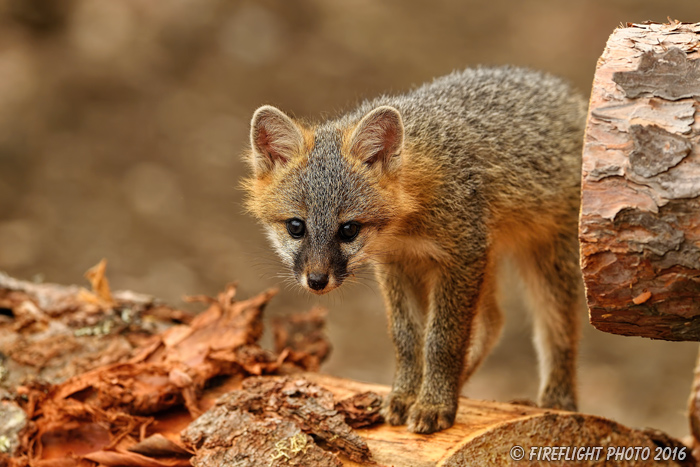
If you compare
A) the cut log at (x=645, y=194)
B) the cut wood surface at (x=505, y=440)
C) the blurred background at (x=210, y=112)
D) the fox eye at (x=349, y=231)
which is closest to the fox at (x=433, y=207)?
the fox eye at (x=349, y=231)

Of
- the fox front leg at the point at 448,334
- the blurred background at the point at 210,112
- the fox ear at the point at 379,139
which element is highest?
the blurred background at the point at 210,112

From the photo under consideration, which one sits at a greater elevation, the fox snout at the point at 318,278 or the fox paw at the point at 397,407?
the fox snout at the point at 318,278

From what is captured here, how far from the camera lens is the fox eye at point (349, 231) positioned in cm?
446

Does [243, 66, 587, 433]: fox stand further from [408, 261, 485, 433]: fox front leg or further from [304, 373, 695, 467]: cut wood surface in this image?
[304, 373, 695, 467]: cut wood surface

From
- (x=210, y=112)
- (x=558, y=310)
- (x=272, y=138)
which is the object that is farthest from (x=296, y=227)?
(x=210, y=112)

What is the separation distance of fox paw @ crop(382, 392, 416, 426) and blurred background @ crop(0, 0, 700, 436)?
4387 mm

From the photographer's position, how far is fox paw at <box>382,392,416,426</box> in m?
4.55

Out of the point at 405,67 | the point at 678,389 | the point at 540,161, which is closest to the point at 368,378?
the point at 678,389

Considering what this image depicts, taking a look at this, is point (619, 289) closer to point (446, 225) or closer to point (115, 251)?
point (446, 225)

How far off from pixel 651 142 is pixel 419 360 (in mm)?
2390

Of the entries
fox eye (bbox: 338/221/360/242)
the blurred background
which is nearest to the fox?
fox eye (bbox: 338/221/360/242)

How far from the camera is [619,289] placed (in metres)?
3.29

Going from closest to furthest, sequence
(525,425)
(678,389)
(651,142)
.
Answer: (651,142), (525,425), (678,389)

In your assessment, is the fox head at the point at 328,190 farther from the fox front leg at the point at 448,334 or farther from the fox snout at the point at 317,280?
the fox front leg at the point at 448,334
